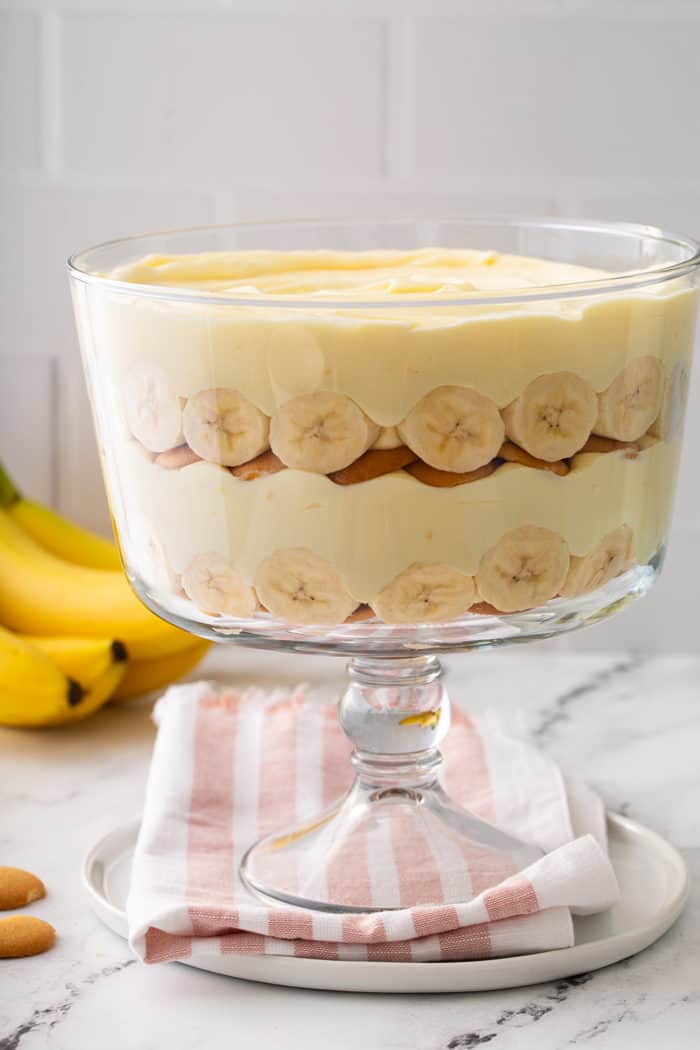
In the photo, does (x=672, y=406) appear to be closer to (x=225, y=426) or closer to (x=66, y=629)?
(x=225, y=426)

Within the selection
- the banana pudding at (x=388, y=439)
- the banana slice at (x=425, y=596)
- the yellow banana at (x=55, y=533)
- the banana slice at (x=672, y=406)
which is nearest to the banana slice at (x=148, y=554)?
the banana pudding at (x=388, y=439)

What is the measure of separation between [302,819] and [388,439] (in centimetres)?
32

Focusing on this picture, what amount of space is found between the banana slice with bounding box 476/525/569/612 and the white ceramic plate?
0.17m

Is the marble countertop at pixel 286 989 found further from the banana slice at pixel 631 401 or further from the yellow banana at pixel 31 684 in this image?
the banana slice at pixel 631 401

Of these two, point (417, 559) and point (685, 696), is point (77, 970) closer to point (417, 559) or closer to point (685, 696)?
point (417, 559)

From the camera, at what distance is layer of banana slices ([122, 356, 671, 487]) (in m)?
0.61

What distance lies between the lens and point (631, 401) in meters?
0.65

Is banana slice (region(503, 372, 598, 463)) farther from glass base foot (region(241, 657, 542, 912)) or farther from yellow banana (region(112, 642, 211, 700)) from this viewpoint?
yellow banana (region(112, 642, 211, 700))

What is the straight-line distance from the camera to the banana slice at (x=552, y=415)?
0.62m

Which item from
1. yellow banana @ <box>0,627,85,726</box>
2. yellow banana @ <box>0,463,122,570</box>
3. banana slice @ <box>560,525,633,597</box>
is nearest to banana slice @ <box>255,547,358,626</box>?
banana slice @ <box>560,525,633,597</box>

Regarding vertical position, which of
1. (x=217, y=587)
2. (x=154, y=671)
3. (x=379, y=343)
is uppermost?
(x=379, y=343)

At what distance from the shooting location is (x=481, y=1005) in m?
0.67

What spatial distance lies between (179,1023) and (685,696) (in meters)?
0.58

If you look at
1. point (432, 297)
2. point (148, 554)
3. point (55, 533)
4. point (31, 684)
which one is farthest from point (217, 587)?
point (55, 533)
